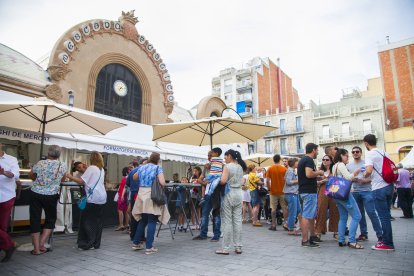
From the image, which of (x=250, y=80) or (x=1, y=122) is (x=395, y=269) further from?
(x=250, y=80)

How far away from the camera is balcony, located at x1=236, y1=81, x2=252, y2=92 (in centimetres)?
4575

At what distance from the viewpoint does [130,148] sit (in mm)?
8992

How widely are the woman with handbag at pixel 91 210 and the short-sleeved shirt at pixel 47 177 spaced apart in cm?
38

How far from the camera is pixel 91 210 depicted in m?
5.09

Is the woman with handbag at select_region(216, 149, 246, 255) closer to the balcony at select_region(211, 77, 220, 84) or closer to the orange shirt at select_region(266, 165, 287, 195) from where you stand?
the orange shirt at select_region(266, 165, 287, 195)

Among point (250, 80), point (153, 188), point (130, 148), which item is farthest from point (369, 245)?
point (250, 80)

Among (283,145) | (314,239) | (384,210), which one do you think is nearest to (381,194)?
(384,210)

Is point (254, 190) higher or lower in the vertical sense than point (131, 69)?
lower

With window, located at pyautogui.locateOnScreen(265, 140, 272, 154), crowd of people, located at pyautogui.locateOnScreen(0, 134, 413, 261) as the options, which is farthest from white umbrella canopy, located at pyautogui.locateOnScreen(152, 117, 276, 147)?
window, located at pyautogui.locateOnScreen(265, 140, 272, 154)

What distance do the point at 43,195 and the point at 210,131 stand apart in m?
4.10

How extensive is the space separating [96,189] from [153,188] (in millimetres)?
1181

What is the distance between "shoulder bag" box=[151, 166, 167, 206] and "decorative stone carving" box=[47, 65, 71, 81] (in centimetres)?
829

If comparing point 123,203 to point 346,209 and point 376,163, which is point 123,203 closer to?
point 346,209

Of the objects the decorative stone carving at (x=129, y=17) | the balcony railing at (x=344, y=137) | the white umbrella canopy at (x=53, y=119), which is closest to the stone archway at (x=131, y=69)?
the decorative stone carving at (x=129, y=17)
